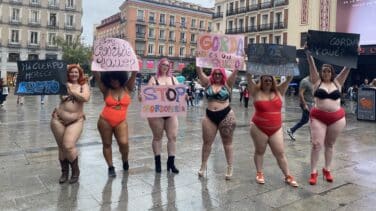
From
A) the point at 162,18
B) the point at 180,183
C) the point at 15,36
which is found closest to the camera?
the point at 180,183

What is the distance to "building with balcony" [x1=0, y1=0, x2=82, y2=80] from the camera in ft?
173

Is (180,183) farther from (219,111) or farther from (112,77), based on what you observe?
(112,77)

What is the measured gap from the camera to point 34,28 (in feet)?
181

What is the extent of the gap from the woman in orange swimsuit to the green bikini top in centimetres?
113

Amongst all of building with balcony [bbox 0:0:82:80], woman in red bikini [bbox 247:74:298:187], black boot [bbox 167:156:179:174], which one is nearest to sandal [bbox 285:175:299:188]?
woman in red bikini [bbox 247:74:298:187]

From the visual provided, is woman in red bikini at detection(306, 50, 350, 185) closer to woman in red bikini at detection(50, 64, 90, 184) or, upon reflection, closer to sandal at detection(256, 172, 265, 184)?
sandal at detection(256, 172, 265, 184)

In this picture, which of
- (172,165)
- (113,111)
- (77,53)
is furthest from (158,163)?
(77,53)

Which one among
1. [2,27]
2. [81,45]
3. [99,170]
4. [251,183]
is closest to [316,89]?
[251,183]

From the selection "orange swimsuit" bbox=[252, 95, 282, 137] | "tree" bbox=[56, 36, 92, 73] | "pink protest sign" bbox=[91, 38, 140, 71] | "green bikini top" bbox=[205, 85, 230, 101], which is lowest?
"orange swimsuit" bbox=[252, 95, 282, 137]

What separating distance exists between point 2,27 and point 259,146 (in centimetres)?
5628

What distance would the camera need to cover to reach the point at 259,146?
17.0 ft

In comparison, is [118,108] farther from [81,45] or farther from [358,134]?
[81,45]

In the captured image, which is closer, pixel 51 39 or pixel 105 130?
pixel 105 130

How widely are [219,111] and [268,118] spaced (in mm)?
674
